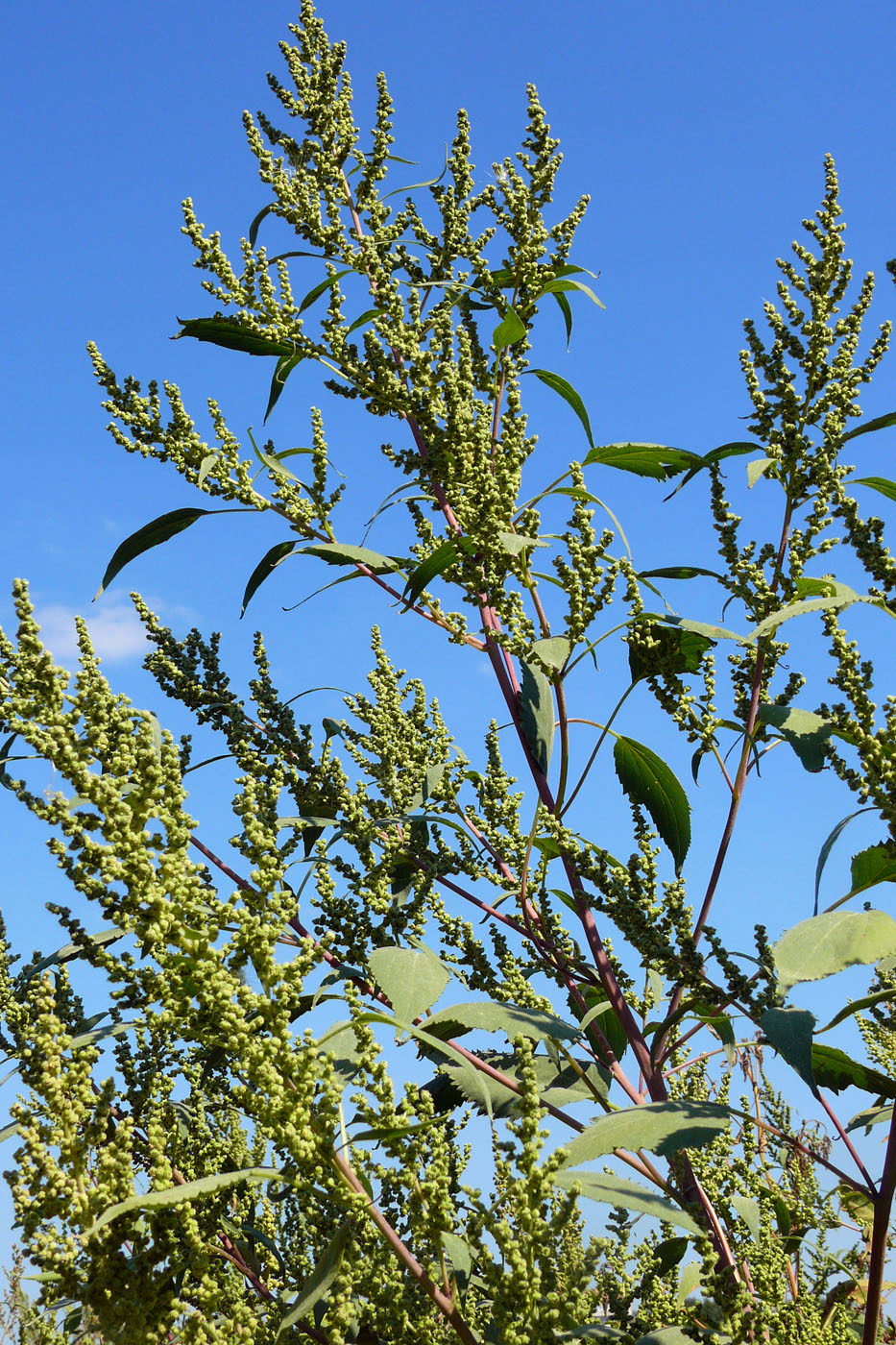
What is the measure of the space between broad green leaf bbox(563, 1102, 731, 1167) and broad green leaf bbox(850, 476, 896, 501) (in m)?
1.77

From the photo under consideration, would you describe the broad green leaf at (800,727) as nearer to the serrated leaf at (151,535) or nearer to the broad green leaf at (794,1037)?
the broad green leaf at (794,1037)

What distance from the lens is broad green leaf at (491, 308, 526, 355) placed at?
10.0 ft

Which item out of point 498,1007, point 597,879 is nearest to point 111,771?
point 498,1007

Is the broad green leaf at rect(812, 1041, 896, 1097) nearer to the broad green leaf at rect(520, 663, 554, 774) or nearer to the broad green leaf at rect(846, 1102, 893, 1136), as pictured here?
the broad green leaf at rect(846, 1102, 893, 1136)

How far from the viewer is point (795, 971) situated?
73.0 inches

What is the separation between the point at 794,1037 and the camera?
1.79m

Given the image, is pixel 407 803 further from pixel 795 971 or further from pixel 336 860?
pixel 795 971

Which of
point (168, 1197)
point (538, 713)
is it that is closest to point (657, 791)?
point (538, 713)

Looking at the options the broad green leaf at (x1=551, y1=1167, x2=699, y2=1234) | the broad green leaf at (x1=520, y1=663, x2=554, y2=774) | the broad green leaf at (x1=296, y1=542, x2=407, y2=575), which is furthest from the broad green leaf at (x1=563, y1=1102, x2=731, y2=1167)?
the broad green leaf at (x1=296, y1=542, x2=407, y2=575)

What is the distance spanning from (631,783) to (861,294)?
55.9 inches

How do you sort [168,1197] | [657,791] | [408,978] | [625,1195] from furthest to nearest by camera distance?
1. [657,791]
2. [408,978]
3. [625,1195]
4. [168,1197]

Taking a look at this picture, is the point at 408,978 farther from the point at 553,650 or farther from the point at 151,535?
the point at 151,535

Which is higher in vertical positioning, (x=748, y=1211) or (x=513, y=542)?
(x=513, y=542)

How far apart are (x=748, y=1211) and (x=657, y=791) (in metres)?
1.08
